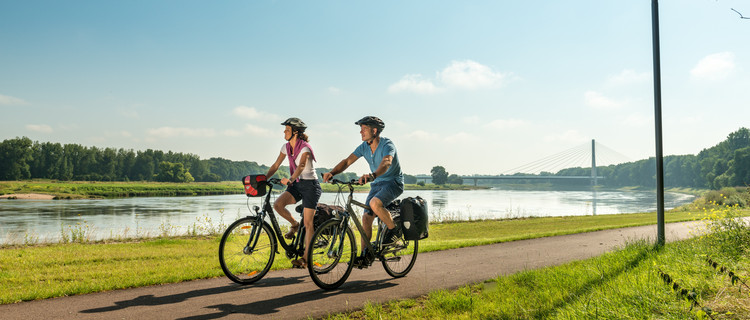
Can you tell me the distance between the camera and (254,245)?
5355 mm

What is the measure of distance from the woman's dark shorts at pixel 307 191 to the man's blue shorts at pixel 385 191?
0.62 meters

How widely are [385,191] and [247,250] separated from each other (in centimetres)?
168

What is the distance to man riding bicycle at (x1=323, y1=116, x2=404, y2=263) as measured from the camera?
5281 millimetres

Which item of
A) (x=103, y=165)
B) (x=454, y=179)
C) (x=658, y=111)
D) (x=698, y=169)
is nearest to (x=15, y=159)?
(x=103, y=165)

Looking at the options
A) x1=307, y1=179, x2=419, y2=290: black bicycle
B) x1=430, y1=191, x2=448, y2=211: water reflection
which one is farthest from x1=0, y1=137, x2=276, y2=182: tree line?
x1=307, y1=179, x2=419, y2=290: black bicycle

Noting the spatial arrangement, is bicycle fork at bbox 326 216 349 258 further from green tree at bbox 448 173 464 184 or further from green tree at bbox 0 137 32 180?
green tree at bbox 0 137 32 180

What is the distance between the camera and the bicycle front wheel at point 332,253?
5062 millimetres

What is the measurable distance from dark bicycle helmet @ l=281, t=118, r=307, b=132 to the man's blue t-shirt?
749mm

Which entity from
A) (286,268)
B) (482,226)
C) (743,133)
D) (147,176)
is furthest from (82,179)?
(743,133)

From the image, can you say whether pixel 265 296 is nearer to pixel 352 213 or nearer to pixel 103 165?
pixel 352 213

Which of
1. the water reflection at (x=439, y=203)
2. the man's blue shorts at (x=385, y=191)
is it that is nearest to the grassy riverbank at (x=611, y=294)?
the man's blue shorts at (x=385, y=191)

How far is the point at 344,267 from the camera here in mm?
5223

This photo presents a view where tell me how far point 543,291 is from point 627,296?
86 centimetres

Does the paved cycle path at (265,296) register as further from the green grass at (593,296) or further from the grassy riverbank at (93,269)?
the green grass at (593,296)
